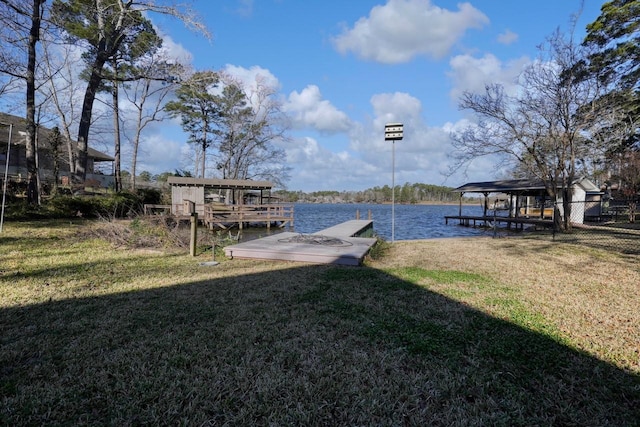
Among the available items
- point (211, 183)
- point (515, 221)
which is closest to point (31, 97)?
point (211, 183)

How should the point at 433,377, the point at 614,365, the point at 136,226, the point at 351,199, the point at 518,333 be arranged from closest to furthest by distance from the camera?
1. the point at 433,377
2. the point at 614,365
3. the point at 518,333
4. the point at 136,226
5. the point at 351,199

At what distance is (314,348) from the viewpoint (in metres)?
2.71

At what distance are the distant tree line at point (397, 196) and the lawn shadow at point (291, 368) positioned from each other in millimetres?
99383

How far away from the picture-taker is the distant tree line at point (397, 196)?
10688 centimetres

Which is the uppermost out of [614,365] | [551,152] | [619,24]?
[619,24]

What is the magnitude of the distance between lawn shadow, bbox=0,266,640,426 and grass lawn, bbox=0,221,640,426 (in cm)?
1

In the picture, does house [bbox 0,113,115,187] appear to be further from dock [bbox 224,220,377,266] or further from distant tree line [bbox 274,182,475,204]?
distant tree line [bbox 274,182,475,204]

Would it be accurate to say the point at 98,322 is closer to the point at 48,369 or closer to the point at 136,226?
the point at 48,369

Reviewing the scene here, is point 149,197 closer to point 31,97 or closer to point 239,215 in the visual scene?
point 239,215

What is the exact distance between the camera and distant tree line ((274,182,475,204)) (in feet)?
351

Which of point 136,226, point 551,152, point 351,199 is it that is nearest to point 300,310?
point 136,226

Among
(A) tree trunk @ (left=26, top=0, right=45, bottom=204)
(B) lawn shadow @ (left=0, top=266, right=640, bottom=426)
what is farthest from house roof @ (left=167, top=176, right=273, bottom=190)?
(B) lawn shadow @ (left=0, top=266, right=640, bottom=426)

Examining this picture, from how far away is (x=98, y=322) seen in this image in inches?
126

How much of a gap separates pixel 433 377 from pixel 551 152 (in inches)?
566
